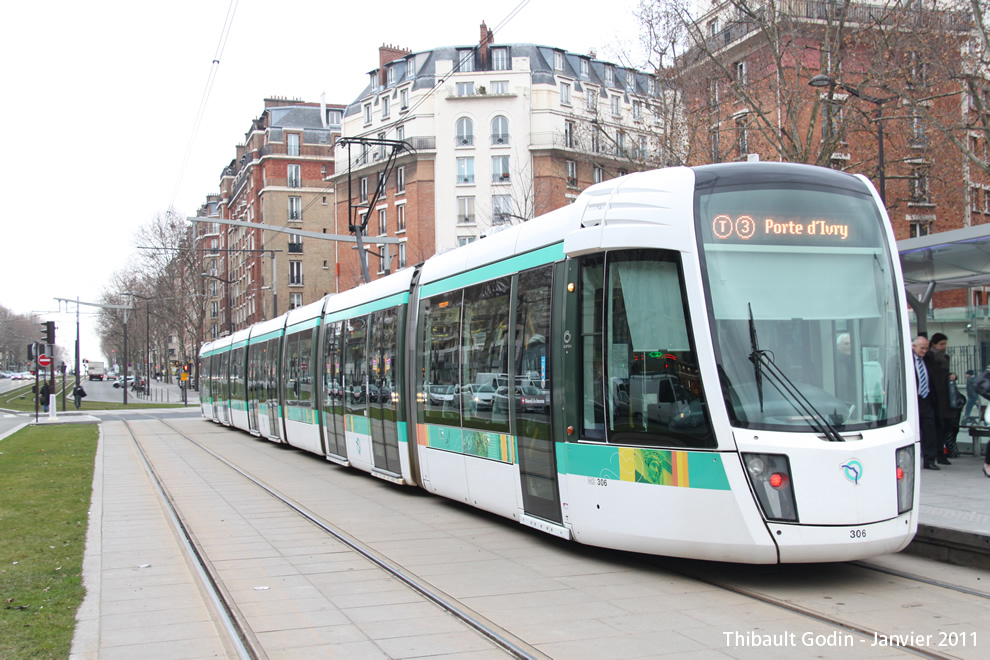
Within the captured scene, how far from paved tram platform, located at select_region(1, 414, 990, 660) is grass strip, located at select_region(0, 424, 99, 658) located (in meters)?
0.13

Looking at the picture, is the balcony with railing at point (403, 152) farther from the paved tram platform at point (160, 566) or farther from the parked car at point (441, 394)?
the paved tram platform at point (160, 566)

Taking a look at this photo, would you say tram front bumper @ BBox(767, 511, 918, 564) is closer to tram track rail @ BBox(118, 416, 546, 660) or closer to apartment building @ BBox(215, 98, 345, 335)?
tram track rail @ BBox(118, 416, 546, 660)

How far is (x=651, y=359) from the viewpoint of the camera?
7.39 metres

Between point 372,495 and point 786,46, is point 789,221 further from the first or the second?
point 786,46

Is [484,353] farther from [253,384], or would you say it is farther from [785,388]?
[253,384]

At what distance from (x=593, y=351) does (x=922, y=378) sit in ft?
19.2

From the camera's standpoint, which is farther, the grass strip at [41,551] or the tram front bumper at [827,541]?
the tram front bumper at [827,541]

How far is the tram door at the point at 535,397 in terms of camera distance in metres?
8.53

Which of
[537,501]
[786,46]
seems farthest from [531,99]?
[537,501]

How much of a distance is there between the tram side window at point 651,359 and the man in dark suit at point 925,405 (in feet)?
18.6

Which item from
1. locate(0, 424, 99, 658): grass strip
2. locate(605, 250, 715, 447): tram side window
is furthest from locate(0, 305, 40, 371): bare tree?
locate(605, 250, 715, 447): tram side window

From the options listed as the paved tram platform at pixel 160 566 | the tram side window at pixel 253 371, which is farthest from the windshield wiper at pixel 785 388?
the tram side window at pixel 253 371

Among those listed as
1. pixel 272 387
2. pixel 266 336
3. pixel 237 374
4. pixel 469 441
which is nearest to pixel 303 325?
pixel 272 387

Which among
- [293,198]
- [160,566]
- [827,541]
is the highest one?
[293,198]
